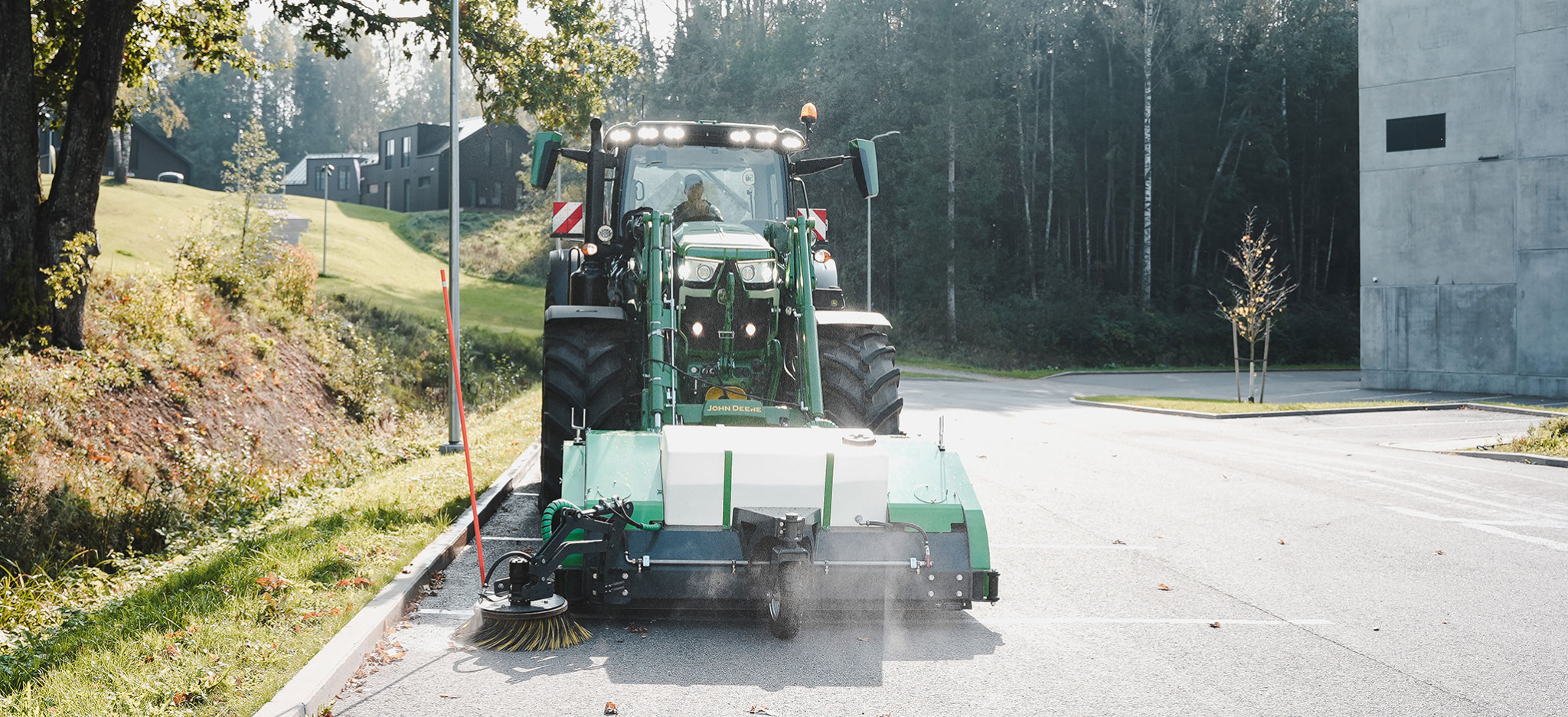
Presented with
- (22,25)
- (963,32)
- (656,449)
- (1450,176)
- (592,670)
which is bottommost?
(592,670)

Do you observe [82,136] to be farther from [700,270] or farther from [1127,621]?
[1127,621]

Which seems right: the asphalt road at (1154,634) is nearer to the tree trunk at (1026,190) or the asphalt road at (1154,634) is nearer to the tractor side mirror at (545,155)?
the tractor side mirror at (545,155)

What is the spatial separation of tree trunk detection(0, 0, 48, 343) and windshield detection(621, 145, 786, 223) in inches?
275

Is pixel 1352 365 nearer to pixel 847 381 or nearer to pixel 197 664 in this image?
pixel 847 381

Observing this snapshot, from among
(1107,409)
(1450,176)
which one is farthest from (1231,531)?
(1450,176)

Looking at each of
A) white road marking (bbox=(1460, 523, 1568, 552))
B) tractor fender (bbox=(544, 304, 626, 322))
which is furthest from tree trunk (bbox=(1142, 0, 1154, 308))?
tractor fender (bbox=(544, 304, 626, 322))

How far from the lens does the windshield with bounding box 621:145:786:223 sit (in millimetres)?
9828

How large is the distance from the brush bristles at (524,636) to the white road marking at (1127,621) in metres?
2.46

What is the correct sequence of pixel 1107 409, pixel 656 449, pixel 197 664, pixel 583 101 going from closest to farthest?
pixel 197 664, pixel 656 449, pixel 583 101, pixel 1107 409

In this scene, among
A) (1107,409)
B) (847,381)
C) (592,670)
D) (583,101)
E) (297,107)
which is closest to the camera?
(592,670)

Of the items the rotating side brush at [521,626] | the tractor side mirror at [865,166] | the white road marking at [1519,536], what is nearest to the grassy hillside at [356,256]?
the tractor side mirror at [865,166]

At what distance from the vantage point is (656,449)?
22.1 feet

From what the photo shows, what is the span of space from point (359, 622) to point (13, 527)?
16.9 feet

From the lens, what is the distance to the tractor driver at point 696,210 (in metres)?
9.60
